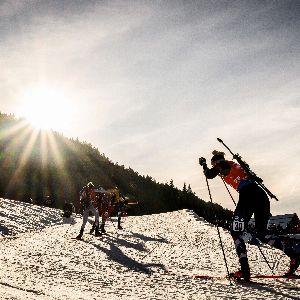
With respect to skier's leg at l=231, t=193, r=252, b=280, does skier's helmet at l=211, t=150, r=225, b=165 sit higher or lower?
higher

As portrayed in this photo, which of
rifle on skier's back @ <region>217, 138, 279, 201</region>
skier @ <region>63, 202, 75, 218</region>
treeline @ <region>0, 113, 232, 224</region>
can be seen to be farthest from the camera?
treeline @ <region>0, 113, 232, 224</region>

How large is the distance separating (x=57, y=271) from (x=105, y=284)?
1264 mm

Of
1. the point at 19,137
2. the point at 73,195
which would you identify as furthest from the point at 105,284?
the point at 19,137

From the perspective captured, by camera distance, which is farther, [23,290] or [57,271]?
[57,271]

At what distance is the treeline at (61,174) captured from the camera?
1336 inches

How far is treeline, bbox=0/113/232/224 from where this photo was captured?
3394 centimetres

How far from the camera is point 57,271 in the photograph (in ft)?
19.5

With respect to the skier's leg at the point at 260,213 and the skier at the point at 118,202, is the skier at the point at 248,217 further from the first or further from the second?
the skier at the point at 118,202

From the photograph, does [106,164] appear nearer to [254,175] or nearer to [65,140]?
[65,140]

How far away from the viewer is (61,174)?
38656 millimetres

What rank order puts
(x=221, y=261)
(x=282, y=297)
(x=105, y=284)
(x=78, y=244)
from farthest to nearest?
(x=78, y=244) < (x=221, y=261) < (x=105, y=284) < (x=282, y=297)

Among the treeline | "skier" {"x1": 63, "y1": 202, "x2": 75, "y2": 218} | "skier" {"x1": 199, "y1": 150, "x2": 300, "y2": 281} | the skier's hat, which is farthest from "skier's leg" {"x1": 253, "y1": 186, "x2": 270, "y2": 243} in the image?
the treeline

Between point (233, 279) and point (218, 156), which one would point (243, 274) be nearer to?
point (233, 279)

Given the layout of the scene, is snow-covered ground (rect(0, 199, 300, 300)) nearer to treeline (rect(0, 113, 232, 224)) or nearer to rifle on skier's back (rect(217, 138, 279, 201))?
rifle on skier's back (rect(217, 138, 279, 201))
